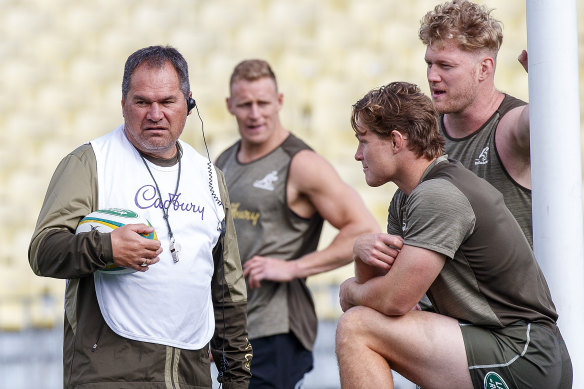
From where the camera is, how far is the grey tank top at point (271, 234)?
4461 mm

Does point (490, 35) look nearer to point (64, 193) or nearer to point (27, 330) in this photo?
point (64, 193)

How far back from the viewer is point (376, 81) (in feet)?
21.0

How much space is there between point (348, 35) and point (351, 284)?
12.0ft

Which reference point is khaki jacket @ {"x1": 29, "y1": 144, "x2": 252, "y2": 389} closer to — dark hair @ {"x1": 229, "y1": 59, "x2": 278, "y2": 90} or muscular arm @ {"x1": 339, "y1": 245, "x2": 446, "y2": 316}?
muscular arm @ {"x1": 339, "y1": 245, "x2": 446, "y2": 316}

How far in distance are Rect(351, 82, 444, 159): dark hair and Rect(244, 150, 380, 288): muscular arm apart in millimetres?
1449

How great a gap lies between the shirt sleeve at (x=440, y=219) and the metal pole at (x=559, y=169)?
0.43m

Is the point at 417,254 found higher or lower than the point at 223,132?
lower

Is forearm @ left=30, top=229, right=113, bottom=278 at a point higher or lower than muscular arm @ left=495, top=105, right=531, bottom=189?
lower

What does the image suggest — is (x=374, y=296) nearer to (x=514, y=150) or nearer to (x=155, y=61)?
(x=514, y=150)

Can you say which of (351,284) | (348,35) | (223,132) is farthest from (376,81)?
(351,284)

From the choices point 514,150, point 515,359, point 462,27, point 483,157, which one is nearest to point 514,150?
point 514,150

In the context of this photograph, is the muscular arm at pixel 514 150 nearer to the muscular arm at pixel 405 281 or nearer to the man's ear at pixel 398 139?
the man's ear at pixel 398 139

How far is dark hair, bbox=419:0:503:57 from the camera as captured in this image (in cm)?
357

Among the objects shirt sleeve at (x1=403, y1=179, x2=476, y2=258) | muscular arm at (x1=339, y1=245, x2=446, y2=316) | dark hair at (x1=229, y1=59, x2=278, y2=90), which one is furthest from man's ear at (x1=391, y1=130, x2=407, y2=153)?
dark hair at (x1=229, y1=59, x2=278, y2=90)
